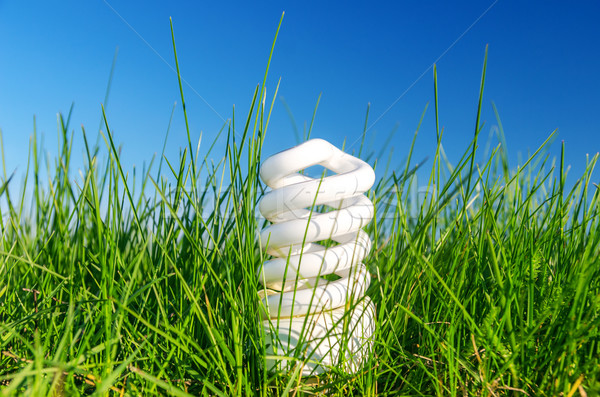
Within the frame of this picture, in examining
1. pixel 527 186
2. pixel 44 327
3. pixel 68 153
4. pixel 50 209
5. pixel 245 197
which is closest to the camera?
pixel 245 197

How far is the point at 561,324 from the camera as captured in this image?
88cm

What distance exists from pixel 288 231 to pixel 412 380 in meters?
0.43

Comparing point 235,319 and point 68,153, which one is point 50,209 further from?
point 235,319

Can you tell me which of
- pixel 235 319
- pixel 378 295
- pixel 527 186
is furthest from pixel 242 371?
pixel 527 186

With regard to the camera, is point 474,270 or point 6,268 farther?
point 6,268

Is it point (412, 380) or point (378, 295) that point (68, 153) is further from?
point (412, 380)

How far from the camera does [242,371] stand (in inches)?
34.6

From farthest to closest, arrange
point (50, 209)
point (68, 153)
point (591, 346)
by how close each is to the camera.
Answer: point (50, 209), point (68, 153), point (591, 346)

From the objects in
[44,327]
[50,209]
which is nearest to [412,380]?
[44,327]

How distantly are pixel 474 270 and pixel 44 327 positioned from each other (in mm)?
1104

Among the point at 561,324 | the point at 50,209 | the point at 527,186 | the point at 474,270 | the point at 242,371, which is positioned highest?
the point at 527,186

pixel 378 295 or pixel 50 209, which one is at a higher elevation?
pixel 50 209

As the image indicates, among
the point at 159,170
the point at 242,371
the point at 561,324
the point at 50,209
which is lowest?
the point at 242,371

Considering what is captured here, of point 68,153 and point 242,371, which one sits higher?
point 68,153
